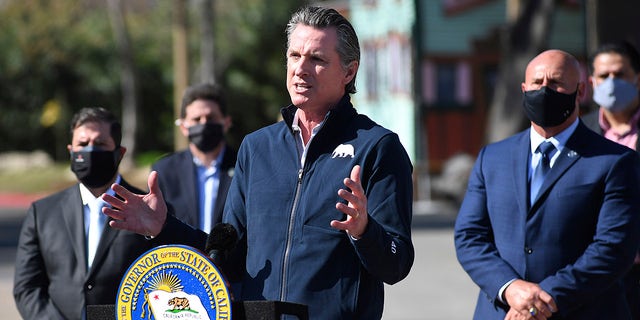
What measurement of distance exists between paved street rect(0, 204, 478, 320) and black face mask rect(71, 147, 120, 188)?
5189 millimetres

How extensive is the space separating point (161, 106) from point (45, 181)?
32.7 ft

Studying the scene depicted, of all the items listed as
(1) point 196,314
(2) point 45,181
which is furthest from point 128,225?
(2) point 45,181

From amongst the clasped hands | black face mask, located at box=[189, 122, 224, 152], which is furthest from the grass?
the clasped hands

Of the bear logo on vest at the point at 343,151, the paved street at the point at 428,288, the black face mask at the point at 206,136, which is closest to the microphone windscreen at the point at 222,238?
the bear logo on vest at the point at 343,151

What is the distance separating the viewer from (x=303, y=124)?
3.82m

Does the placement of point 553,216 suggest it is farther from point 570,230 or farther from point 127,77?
point 127,77

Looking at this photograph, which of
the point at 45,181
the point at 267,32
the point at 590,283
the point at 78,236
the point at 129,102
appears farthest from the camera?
the point at 267,32

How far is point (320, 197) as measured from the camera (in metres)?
3.61

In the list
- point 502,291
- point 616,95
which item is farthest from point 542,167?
point 616,95

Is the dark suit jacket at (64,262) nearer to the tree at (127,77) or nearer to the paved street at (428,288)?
the paved street at (428,288)

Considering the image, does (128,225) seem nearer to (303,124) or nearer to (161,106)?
(303,124)

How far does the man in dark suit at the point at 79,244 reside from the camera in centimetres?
500

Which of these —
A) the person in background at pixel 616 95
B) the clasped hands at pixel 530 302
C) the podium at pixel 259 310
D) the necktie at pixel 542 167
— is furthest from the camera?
the person in background at pixel 616 95

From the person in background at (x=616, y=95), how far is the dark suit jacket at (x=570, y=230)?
1240 millimetres
